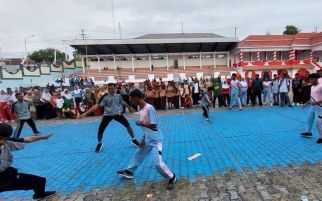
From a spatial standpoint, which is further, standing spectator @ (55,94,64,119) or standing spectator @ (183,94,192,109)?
standing spectator @ (183,94,192,109)

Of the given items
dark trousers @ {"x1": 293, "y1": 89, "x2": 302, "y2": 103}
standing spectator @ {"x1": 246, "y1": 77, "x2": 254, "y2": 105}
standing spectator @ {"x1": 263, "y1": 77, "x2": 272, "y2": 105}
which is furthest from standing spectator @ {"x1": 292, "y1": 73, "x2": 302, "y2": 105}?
standing spectator @ {"x1": 246, "y1": 77, "x2": 254, "y2": 105}

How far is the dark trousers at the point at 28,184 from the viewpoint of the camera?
378cm

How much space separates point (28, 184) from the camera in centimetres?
400

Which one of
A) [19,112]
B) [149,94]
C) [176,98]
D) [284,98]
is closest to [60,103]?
[149,94]

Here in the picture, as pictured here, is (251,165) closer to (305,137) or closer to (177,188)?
(177,188)

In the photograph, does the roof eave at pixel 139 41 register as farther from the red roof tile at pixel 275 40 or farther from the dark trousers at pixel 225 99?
the dark trousers at pixel 225 99

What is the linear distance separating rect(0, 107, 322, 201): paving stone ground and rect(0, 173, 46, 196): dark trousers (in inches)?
14.2

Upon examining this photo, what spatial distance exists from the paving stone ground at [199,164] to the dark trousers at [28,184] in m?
0.36

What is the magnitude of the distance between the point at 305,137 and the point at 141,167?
439 centimetres

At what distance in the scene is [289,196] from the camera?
3.86 metres

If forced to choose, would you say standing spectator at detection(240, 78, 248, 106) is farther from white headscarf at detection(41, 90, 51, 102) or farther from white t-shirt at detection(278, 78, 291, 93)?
white headscarf at detection(41, 90, 51, 102)

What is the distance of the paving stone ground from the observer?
13.9ft

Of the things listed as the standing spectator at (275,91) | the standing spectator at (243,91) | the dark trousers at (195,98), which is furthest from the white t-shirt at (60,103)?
the standing spectator at (275,91)

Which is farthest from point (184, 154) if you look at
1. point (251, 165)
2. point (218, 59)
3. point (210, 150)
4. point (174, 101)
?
point (218, 59)
